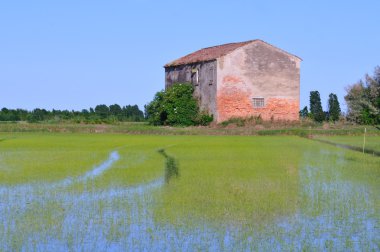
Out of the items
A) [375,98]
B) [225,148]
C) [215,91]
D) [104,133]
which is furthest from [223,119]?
[225,148]

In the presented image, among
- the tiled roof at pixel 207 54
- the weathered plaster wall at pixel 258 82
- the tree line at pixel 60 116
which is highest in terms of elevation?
the tiled roof at pixel 207 54

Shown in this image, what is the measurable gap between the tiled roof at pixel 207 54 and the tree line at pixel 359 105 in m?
7.33

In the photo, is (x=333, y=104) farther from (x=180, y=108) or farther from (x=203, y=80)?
(x=180, y=108)

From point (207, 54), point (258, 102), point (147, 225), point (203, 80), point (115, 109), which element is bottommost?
point (147, 225)

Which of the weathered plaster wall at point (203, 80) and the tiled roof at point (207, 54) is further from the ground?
the tiled roof at point (207, 54)

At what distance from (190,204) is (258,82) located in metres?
35.5

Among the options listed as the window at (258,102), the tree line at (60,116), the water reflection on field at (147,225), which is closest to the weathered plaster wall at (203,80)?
the window at (258,102)

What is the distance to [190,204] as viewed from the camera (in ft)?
39.0

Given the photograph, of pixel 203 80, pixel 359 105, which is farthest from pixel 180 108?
pixel 359 105

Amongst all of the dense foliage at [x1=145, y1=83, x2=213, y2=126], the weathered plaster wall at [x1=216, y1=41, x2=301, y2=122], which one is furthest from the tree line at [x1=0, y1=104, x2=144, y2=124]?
the weathered plaster wall at [x1=216, y1=41, x2=301, y2=122]

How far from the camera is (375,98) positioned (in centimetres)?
3291

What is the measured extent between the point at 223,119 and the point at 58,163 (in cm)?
2608

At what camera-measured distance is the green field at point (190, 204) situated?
903 cm

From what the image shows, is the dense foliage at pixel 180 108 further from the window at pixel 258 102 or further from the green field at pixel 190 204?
the green field at pixel 190 204
